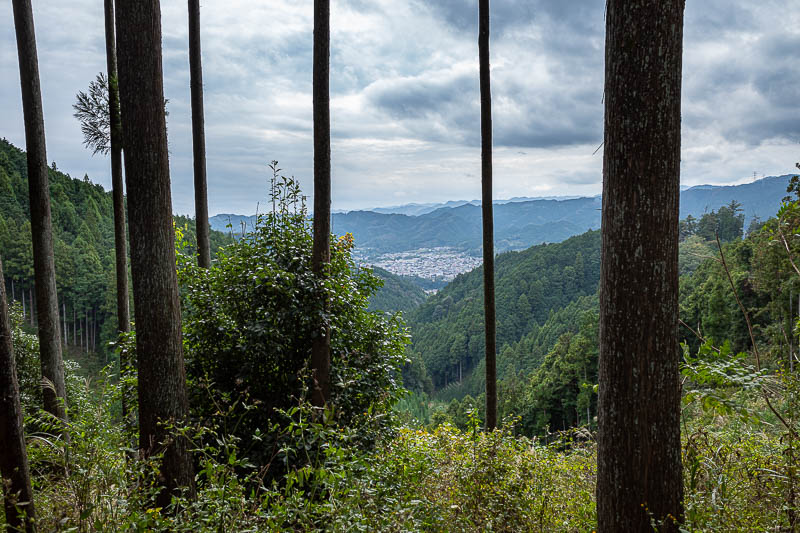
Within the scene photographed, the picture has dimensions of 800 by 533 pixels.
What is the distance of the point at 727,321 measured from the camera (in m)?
28.7

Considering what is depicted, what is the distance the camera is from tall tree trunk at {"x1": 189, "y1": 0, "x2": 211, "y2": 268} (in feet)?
24.1

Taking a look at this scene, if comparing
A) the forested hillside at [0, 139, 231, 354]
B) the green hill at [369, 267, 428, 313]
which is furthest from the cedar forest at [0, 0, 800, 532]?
the green hill at [369, 267, 428, 313]

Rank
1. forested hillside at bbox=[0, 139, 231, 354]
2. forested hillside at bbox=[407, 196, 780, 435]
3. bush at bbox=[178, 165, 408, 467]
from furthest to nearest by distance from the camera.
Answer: forested hillside at bbox=[0, 139, 231, 354]
forested hillside at bbox=[407, 196, 780, 435]
bush at bbox=[178, 165, 408, 467]

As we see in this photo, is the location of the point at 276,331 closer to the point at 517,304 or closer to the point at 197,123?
the point at 197,123

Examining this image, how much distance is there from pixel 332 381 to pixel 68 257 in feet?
165

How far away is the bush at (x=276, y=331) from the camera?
4812mm

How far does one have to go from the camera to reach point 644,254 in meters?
2.42

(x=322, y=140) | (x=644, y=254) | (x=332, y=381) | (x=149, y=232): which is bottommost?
(x=332, y=381)

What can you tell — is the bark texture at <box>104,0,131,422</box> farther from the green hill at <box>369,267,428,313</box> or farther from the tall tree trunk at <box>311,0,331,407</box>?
the green hill at <box>369,267,428,313</box>

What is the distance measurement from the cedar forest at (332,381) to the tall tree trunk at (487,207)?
0.03m

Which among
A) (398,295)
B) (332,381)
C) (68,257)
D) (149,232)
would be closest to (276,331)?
(332,381)

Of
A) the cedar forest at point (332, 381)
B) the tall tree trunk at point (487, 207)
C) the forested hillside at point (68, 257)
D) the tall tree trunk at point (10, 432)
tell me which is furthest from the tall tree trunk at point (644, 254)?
the forested hillside at point (68, 257)

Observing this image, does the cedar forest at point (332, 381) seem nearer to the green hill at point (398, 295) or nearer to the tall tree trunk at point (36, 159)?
the tall tree trunk at point (36, 159)

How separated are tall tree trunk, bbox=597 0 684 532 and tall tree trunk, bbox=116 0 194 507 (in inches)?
130
